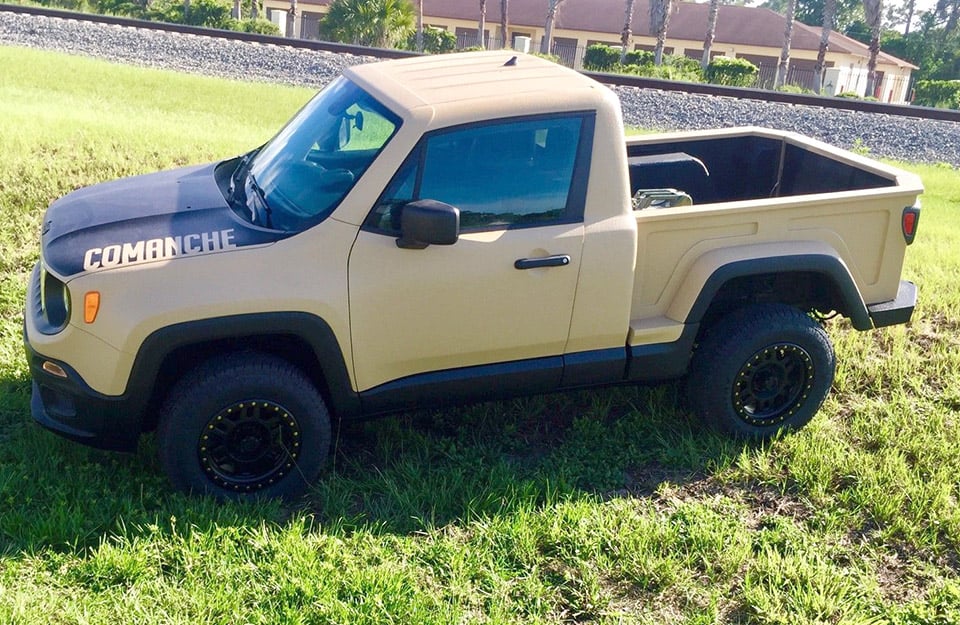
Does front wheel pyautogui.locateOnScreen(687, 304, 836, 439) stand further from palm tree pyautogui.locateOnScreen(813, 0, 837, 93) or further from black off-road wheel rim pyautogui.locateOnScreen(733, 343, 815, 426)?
palm tree pyautogui.locateOnScreen(813, 0, 837, 93)

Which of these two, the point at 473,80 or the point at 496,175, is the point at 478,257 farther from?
the point at 473,80

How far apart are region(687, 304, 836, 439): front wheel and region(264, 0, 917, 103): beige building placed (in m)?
37.3

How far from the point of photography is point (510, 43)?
135 feet

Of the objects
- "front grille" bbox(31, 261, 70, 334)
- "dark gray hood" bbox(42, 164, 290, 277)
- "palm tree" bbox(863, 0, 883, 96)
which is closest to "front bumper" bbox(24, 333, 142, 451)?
"front grille" bbox(31, 261, 70, 334)

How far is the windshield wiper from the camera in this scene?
4.33m

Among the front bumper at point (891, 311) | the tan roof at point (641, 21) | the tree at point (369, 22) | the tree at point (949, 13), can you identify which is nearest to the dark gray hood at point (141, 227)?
the front bumper at point (891, 311)

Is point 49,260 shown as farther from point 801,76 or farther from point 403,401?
point 801,76

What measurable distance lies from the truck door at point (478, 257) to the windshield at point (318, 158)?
10.0 inches

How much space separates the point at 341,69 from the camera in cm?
1659

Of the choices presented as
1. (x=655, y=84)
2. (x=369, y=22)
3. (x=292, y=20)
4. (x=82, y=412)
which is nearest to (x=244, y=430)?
(x=82, y=412)

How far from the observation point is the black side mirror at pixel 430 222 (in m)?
4.01

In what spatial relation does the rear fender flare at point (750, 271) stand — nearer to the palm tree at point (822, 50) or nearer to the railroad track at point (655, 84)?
the railroad track at point (655, 84)

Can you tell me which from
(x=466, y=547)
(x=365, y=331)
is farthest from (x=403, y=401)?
(x=466, y=547)

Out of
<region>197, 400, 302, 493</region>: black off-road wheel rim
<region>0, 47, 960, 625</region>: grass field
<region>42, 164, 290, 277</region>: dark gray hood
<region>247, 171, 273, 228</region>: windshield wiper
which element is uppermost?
<region>247, 171, 273, 228</region>: windshield wiper
